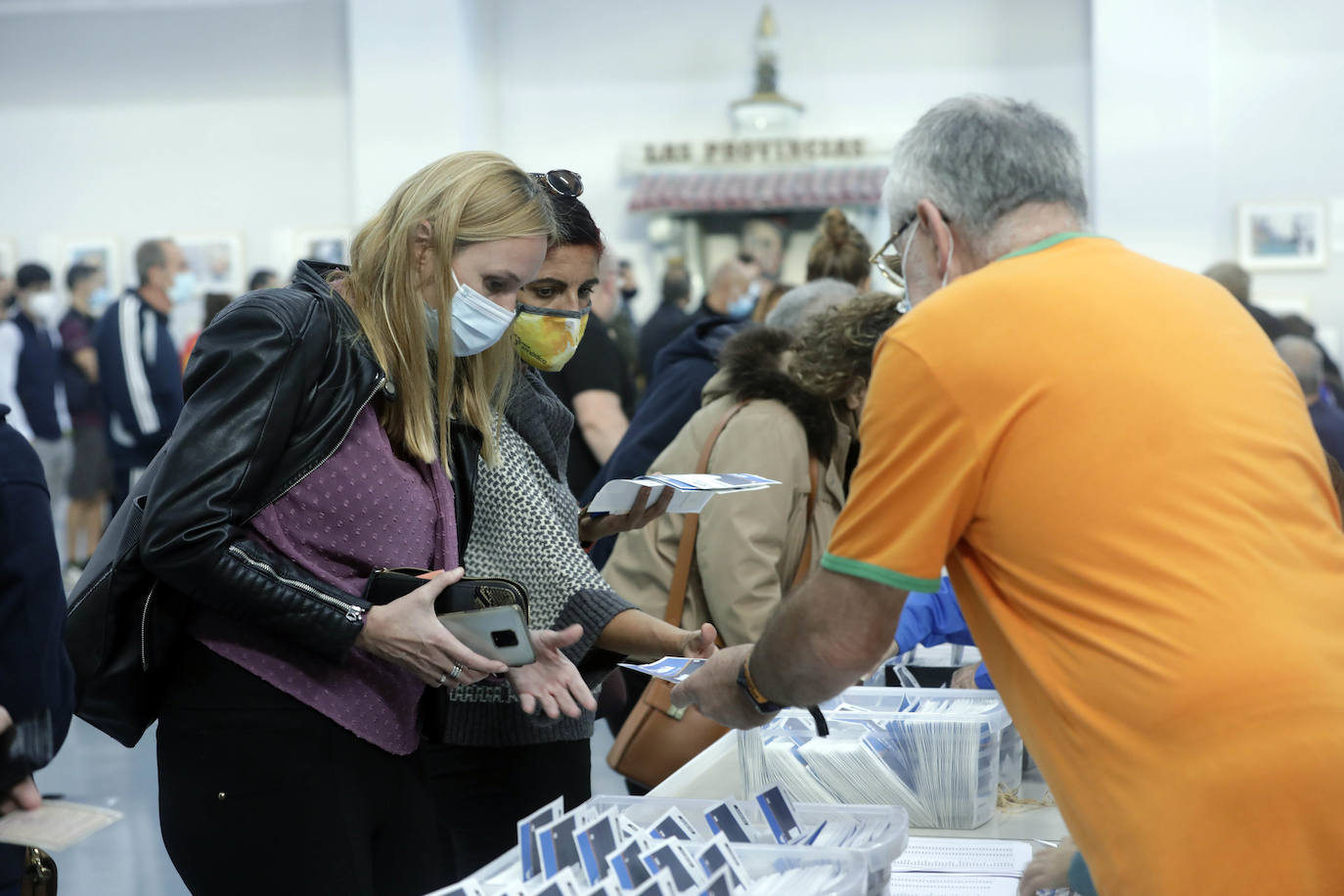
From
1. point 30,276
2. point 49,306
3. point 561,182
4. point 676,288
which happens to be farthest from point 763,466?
point 49,306

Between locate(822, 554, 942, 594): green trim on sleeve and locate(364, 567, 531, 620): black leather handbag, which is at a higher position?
locate(822, 554, 942, 594): green trim on sleeve

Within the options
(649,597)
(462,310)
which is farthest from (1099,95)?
(462,310)

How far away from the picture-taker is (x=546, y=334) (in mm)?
2371

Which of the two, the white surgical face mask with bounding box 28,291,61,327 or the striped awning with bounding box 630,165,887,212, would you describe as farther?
the white surgical face mask with bounding box 28,291,61,327

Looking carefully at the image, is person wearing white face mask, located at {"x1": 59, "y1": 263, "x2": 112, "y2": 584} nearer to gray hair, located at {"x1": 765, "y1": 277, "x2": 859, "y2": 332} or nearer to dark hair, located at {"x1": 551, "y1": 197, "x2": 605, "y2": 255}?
gray hair, located at {"x1": 765, "y1": 277, "x2": 859, "y2": 332}

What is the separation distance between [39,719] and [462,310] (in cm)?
77

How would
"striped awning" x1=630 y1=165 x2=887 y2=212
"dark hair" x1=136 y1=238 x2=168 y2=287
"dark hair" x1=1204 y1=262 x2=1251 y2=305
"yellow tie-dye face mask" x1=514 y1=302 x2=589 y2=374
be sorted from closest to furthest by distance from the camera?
1. "yellow tie-dye face mask" x1=514 y1=302 x2=589 y2=374
2. "dark hair" x1=1204 y1=262 x2=1251 y2=305
3. "dark hair" x1=136 y1=238 x2=168 y2=287
4. "striped awning" x1=630 y1=165 x2=887 y2=212

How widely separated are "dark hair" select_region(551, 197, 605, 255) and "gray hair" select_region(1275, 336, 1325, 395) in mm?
3371

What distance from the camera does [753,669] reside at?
5.38 feet

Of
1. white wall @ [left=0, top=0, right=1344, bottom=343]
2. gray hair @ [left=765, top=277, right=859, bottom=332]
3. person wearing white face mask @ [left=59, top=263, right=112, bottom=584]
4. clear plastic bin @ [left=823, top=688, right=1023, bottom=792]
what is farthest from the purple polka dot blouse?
white wall @ [left=0, top=0, right=1344, bottom=343]

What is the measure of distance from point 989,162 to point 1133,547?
457 millimetres

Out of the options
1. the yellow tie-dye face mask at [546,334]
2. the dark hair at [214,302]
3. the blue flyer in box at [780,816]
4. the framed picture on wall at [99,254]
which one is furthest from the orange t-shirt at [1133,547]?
the framed picture on wall at [99,254]

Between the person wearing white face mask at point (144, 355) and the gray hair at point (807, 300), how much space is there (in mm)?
4982

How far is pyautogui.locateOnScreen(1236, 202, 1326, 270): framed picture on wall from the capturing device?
11750 mm
